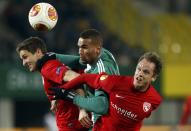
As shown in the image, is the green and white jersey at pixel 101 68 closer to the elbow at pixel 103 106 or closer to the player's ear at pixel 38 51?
the elbow at pixel 103 106

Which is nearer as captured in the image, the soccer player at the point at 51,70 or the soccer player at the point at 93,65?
the soccer player at the point at 93,65

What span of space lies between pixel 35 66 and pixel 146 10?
13.3 metres

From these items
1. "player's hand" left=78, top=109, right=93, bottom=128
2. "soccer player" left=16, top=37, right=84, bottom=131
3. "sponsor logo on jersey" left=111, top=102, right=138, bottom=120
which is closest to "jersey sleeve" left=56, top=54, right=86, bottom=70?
"soccer player" left=16, top=37, right=84, bottom=131

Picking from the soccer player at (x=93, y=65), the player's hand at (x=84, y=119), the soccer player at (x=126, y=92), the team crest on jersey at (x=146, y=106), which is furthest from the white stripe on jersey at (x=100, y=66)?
the team crest on jersey at (x=146, y=106)

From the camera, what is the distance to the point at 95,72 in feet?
27.3

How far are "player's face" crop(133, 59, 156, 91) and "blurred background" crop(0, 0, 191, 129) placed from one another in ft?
27.2

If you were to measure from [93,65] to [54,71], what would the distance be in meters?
0.45

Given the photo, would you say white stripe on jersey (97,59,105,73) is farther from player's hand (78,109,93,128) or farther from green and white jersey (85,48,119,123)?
player's hand (78,109,93,128)

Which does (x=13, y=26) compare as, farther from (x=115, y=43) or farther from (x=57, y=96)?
(x=57, y=96)

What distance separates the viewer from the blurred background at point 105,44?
1711 centimetres

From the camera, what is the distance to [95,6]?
1962cm

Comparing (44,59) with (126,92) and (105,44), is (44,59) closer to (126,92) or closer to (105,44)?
(126,92)

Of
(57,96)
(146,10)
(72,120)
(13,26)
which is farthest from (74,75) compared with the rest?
(146,10)

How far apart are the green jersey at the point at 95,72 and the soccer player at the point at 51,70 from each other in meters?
0.19
